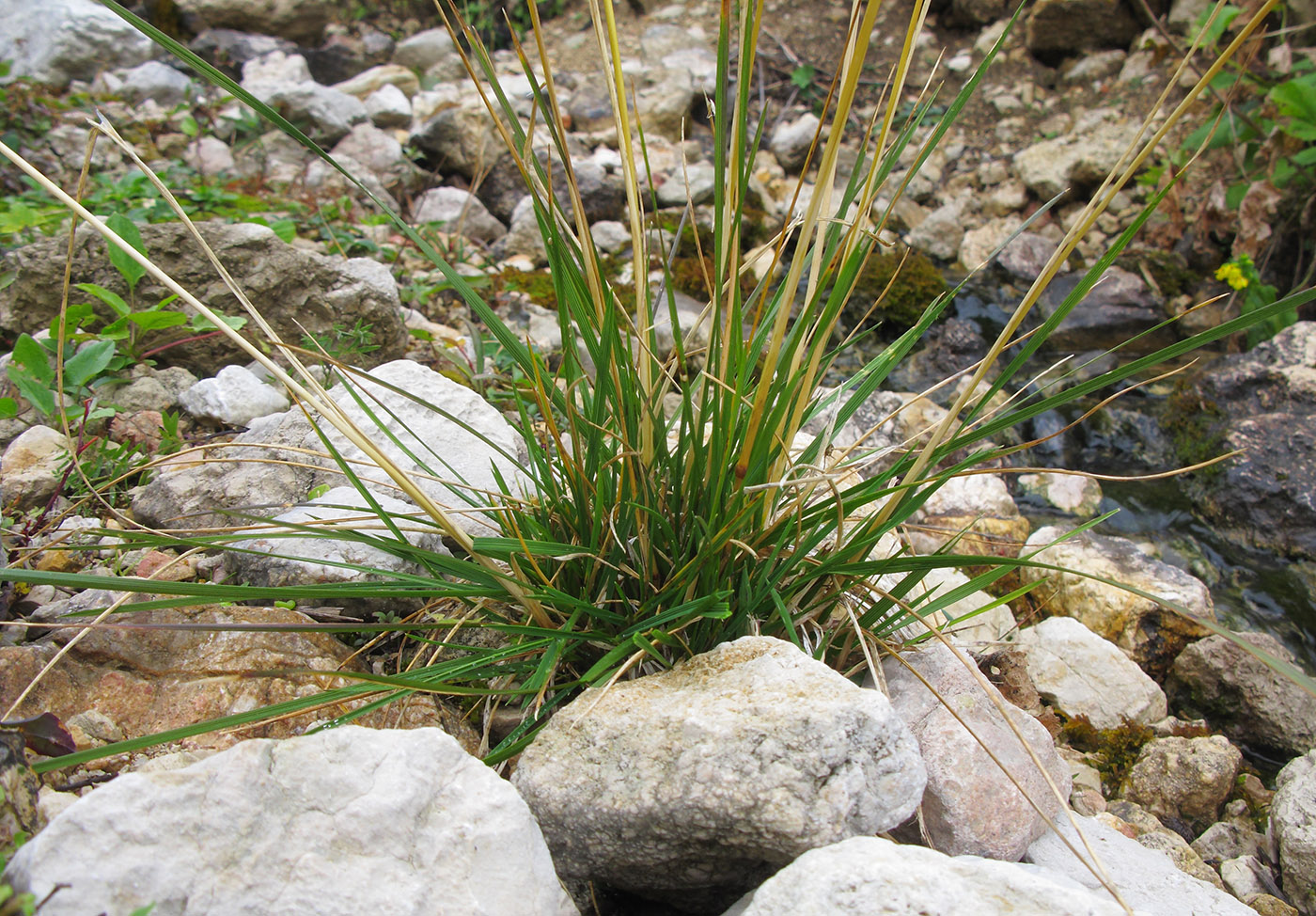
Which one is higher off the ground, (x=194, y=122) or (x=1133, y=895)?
(x=194, y=122)

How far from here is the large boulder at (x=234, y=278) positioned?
7.11ft

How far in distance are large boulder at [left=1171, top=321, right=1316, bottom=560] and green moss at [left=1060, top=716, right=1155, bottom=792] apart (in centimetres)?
158

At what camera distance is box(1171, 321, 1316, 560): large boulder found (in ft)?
9.95

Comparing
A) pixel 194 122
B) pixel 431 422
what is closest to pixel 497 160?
pixel 194 122

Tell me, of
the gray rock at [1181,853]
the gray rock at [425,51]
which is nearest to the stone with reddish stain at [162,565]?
the gray rock at [1181,853]

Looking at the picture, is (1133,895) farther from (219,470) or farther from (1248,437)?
(1248,437)

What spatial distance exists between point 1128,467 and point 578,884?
335cm

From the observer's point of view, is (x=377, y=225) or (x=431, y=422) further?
(x=377, y=225)

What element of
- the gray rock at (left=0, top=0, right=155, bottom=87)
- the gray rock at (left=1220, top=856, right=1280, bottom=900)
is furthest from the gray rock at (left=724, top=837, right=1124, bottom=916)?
the gray rock at (left=0, top=0, right=155, bottom=87)

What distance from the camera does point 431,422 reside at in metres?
1.89

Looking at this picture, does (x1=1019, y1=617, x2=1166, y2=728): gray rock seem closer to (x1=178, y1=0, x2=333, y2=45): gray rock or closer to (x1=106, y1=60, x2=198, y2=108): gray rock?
(x1=106, y1=60, x2=198, y2=108): gray rock

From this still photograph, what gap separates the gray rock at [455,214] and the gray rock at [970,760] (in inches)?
121

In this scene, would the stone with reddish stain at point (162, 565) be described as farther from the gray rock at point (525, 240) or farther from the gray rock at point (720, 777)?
the gray rock at point (525, 240)

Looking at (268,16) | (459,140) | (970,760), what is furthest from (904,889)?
(268,16)
